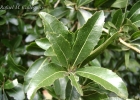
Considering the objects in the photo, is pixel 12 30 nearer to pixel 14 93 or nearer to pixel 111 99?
pixel 14 93

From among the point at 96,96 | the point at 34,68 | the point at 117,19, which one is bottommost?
the point at 96,96

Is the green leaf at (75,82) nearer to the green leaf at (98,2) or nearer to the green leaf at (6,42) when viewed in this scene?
the green leaf at (98,2)

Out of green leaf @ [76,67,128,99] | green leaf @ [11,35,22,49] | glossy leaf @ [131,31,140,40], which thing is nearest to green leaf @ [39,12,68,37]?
green leaf @ [76,67,128,99]

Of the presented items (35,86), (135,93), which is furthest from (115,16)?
(135,93)

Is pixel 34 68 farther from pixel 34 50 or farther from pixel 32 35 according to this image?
pixel 32 35

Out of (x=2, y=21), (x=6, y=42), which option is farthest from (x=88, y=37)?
(x=6, y=42)

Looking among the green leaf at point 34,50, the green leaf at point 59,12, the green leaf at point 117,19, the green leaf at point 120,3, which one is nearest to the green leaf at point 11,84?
the green leaf at point 34,50

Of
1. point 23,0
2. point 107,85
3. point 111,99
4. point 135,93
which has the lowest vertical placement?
point 135,93
